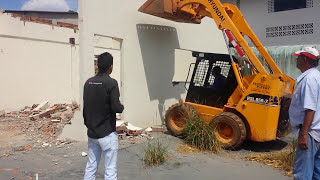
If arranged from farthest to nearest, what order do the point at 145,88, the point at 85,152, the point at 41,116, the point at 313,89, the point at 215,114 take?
1. the point at 41,116
2. the point at 145,88
3. the point at 215,114
4. the point at 85,152
5. the point at 313,89

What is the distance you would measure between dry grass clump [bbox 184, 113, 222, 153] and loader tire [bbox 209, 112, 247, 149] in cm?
23

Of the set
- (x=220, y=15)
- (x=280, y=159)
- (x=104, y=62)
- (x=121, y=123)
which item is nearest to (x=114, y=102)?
(x=104, y=62)

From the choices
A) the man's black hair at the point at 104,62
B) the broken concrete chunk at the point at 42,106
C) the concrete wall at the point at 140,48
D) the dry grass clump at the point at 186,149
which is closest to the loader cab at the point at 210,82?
the dry grass clump at the point at 186,149

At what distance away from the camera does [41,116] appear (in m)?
10.5

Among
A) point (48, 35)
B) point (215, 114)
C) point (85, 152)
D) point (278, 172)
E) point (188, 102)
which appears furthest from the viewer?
point (48, 35)

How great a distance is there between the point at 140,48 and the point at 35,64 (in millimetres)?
5704

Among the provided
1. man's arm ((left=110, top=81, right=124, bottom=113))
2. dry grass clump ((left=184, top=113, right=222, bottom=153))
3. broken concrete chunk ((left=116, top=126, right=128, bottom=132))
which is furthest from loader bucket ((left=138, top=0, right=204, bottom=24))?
man's arm ((left=110, top=81, right=124, bottom=113))

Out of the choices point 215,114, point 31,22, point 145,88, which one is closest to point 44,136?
point 145,88

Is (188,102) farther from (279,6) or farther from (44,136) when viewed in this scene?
(279,6)

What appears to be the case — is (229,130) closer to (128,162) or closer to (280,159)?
(280,159)

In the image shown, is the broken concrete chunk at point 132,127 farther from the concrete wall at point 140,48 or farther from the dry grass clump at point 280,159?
the dry grass clump at point 280,159

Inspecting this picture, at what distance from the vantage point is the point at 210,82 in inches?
325

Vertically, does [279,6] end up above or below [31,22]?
above

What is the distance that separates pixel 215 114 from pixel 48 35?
8.54m
